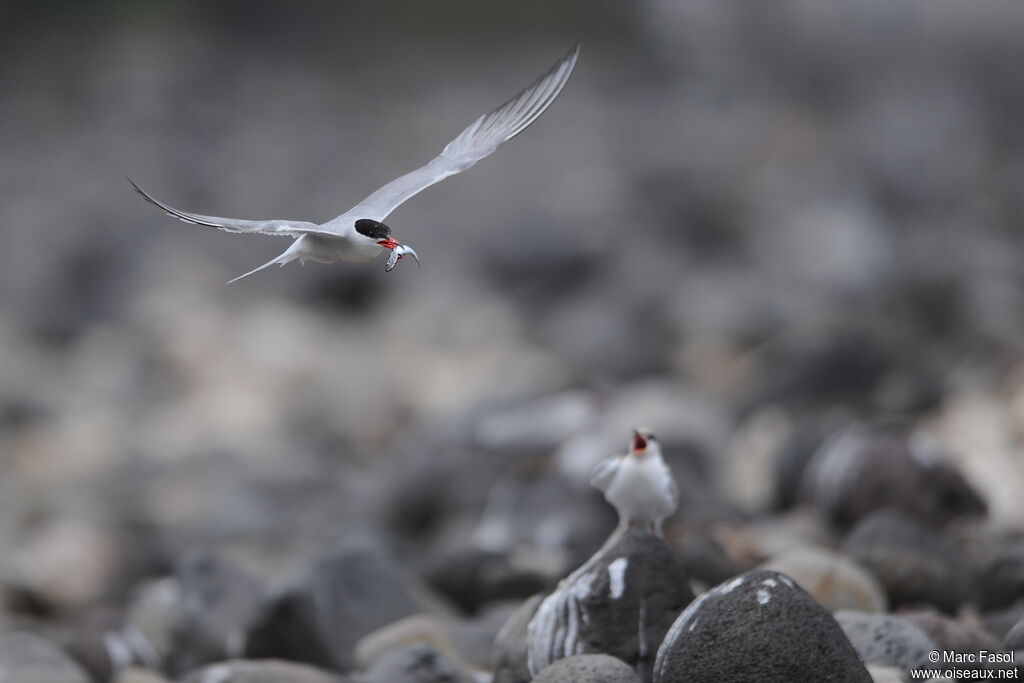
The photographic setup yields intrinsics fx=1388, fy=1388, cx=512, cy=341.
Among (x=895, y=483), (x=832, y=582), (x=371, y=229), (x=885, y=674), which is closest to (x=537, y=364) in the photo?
(x=895, y=483)

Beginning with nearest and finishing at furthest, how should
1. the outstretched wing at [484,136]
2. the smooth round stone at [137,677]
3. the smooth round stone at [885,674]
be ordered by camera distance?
1. the outstretched wing at [484,136]
2. the smooth round stone at [885,674]
3. the smooth round stone at [137,677]

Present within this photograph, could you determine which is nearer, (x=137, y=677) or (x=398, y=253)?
(x=398, y=253)

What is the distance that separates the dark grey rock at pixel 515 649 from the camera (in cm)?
445

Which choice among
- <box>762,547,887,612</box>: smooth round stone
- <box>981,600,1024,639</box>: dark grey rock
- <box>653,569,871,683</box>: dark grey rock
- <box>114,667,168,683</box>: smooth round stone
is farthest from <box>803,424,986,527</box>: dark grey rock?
<box>114,667,168,683</box>: smooth round stone

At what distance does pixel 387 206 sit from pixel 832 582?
8.68ft

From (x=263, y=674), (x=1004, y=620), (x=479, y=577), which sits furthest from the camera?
(x=479, y=577)

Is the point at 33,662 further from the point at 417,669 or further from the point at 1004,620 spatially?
the point at 1004,620

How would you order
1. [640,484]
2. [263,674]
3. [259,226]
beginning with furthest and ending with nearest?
[263,674] → [640,484] → [259,226]

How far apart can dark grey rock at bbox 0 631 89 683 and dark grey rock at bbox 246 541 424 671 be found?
0.71 m

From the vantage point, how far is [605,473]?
171 inches

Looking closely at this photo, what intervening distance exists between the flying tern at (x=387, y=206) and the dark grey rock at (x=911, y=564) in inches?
115

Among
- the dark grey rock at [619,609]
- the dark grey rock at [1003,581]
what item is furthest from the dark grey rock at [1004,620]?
the dark grey rock at [619,609]

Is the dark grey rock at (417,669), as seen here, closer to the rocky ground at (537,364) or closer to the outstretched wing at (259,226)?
the rocky ground at (537,364)

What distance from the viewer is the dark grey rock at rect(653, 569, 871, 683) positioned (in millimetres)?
3764
